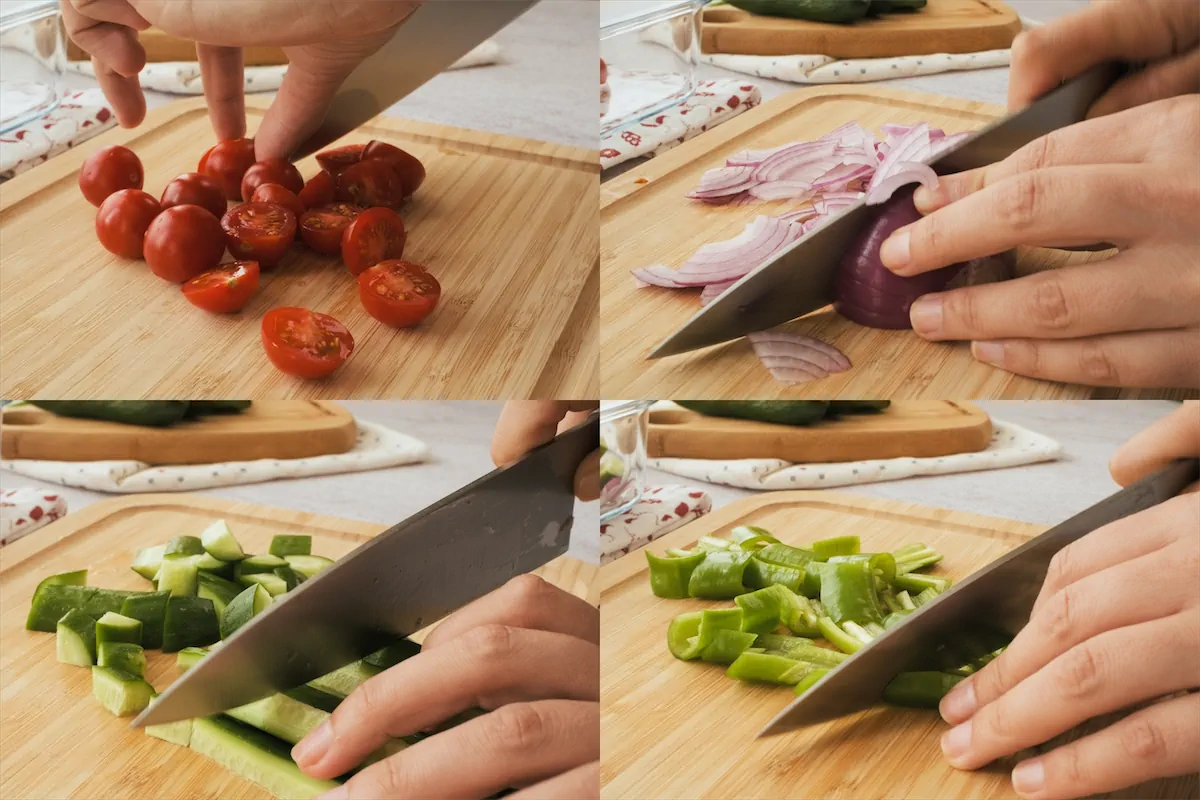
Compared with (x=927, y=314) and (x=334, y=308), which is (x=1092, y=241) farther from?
(x=334, y=308)

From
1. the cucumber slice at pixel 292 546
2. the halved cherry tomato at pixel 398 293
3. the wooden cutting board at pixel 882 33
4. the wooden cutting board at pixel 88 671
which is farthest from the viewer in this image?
the wooden cutting board at pixel 882 33

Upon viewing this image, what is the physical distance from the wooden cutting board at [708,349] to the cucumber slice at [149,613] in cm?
45

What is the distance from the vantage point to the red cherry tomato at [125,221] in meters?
1.15

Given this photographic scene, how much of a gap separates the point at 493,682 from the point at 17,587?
0.61 meters

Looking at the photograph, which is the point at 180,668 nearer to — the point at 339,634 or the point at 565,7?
the point at 339,634

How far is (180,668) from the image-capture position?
985 mm

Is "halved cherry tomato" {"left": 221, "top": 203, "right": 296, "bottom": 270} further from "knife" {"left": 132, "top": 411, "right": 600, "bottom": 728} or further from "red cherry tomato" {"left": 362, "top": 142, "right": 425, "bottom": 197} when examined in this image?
"knife" {"left": 132, "top": 411, "right": 600, "bottom": 728}

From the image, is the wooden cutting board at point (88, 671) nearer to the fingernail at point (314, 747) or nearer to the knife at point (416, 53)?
the fingernail at point (314, 747)

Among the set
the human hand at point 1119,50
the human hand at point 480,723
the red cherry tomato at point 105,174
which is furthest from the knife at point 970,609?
the red cherry tomato at point 105,174

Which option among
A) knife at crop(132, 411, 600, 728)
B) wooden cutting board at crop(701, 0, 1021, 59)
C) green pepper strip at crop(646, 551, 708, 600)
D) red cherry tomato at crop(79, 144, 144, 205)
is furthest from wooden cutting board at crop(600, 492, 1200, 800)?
wooden cutting board at crop(701, 0, 1021, 59)

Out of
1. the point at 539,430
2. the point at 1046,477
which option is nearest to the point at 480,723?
the point at 539,430

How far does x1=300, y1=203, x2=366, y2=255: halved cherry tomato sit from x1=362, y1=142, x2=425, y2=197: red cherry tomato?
122mm

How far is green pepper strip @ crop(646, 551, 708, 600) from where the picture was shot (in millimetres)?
1045

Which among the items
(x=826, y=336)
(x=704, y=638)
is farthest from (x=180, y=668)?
(x=826, y=336)
